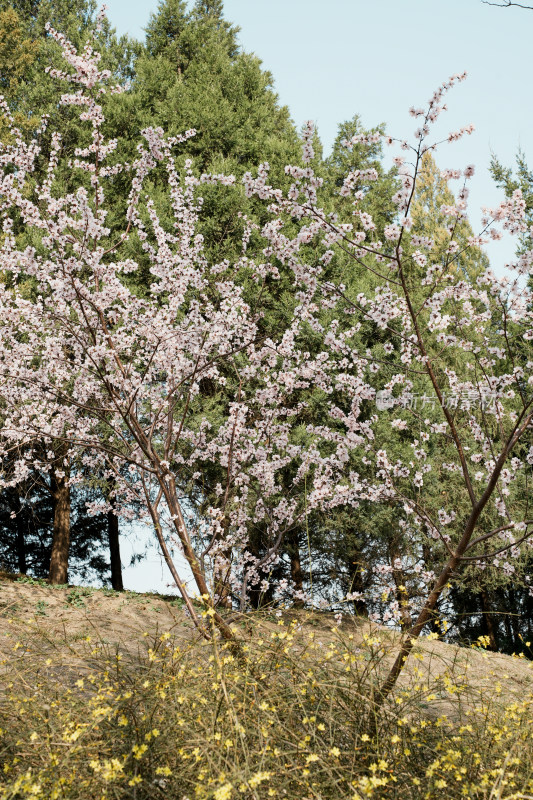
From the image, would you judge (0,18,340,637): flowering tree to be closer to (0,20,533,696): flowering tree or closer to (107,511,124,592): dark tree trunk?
(0,20,533,696): flowering tree

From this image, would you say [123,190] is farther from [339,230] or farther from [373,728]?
[373,728]

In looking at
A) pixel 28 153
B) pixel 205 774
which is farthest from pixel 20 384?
pixel 205 774

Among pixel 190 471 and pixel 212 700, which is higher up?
pixel 190 471

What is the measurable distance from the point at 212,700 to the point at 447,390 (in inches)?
440

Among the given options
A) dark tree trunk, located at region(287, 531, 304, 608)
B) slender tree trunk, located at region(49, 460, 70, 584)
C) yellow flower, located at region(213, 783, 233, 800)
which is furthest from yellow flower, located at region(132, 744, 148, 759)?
slender tree trunk, located at region(49, 460, 70, 584)

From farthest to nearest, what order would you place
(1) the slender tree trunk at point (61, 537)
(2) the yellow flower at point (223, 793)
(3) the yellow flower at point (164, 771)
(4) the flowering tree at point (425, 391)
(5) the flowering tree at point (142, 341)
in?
1. (1) the slender tree trunk at point (61, 537)
2. (5) the flowering tree at point (142, 341)
3. (4) the flowering tree at point (425, 391)
4. (3) the yellow flower at point (164, 771)
5. (2) the yellow flower at point (223, 793)

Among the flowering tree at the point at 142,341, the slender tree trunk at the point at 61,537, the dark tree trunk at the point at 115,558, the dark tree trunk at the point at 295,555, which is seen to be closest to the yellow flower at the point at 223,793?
the flowering tree at the point at 142,341

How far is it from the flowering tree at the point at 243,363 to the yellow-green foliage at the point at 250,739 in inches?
13.3

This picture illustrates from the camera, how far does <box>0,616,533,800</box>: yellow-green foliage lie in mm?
3025

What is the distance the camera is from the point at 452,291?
597 cm

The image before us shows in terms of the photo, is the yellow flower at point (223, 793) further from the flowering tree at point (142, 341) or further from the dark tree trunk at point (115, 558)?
the dark tree trunk at point (115, 558)

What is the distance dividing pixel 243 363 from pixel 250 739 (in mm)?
7778

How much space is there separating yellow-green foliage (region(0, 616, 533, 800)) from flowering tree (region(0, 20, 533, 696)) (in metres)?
0.34

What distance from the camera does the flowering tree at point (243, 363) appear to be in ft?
18.4
